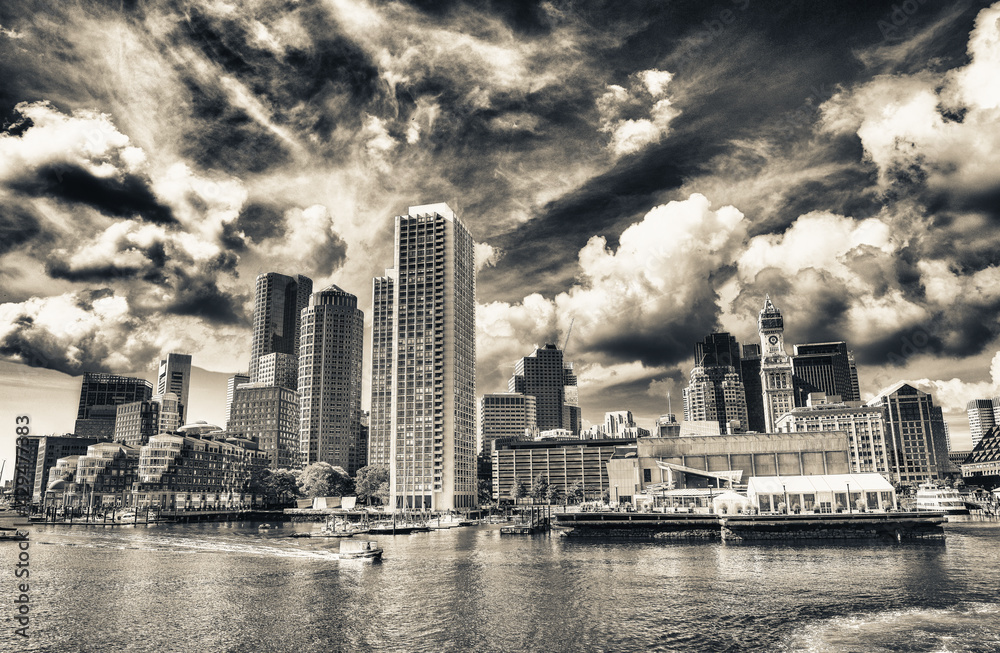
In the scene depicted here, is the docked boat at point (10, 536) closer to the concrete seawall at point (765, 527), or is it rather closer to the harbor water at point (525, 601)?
the harbor water at point (525, 601)

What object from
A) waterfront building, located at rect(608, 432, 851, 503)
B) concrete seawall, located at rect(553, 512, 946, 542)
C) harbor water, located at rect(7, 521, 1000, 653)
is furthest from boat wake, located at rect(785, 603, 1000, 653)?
waterfront building, located at rect(608, 432, 851, 503)

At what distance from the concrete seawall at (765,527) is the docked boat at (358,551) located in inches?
2261

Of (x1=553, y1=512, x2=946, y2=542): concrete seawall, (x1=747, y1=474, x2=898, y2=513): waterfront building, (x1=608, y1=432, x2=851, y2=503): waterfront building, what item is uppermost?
(x1=608, y1=432, x2=851, y2=503): waterfront building

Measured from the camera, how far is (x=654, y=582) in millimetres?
77750

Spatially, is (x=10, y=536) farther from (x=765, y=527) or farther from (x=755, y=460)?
(x=755, y=460)

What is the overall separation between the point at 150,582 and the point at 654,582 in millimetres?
63973

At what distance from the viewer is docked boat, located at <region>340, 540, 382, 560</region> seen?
10281 cm

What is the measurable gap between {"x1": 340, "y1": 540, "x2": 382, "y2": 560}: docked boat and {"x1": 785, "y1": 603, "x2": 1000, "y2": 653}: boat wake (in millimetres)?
68848

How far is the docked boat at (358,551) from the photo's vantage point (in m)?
103

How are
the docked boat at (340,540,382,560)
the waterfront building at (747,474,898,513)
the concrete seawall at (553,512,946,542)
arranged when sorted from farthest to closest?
the waterfront building at (747,474,898,513) → the concrete seawall at (553,512,946,542) → the docked boat at (340,540,382,560)

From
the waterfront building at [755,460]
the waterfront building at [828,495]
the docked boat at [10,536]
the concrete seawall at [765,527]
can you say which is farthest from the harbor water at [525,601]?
the waterfront building at [755,460]

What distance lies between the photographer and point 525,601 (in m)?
67.6

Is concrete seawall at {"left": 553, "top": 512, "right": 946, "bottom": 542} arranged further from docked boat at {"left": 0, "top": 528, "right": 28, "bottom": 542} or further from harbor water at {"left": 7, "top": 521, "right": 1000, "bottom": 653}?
A: docked boat at {"left": 0, "top": 528, "right": 28, "bottom": 542}

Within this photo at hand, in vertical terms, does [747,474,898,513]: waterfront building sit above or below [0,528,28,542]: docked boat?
above
